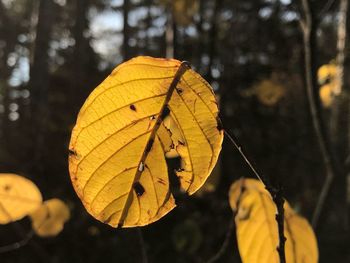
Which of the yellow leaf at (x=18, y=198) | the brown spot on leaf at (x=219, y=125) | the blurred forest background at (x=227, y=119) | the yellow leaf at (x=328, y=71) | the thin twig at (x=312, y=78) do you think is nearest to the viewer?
the brown spot on leaf at (x=219, y=125)

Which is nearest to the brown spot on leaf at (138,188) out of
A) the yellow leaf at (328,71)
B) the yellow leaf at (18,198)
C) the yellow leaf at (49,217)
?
the yellow leaf at (18,198)

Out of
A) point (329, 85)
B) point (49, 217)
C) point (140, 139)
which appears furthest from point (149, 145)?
point (329, 85)

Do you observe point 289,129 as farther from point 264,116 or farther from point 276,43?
point 276,43

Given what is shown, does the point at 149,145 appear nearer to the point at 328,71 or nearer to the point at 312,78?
the point at 312,78

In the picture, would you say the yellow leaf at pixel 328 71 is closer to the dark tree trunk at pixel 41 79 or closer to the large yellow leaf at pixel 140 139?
the large yellow leaf at pixel 140 139

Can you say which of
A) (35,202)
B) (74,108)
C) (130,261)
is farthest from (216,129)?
(74,108)

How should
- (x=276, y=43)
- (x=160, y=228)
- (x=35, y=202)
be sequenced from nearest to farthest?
(x=35, y=202) < (x=160, y=228) < (x=276, y=43)

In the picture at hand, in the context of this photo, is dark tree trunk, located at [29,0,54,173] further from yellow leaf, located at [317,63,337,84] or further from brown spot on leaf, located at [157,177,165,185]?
brown spot on leaf, located at [157,177,165,185]
